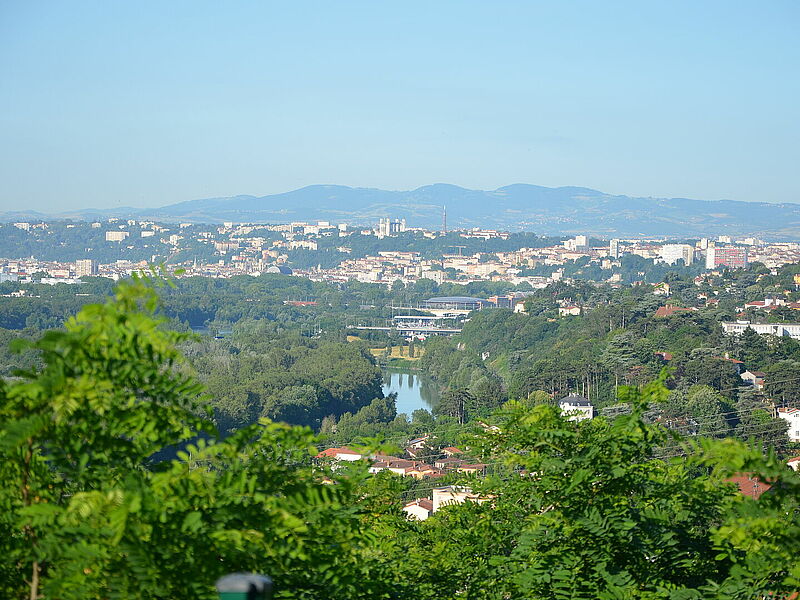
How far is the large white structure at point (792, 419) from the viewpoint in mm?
14342

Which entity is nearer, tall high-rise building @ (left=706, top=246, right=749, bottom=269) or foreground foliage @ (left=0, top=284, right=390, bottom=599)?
foreground foliage @ (left=0, top=284, right=390, bottom=599)

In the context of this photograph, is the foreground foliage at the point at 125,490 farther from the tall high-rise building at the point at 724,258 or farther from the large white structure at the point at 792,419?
the tall high-rise building at the point at 724,258

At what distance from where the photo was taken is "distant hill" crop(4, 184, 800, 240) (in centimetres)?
14112

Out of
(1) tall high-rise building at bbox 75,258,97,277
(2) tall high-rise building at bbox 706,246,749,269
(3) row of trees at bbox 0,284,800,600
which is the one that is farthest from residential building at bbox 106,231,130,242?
(3) row of trees at bbox 0,284,800,600

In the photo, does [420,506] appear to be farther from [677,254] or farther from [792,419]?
[677,254]

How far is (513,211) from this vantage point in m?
164

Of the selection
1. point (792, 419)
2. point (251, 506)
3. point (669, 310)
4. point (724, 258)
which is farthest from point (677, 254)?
point (251, 506)

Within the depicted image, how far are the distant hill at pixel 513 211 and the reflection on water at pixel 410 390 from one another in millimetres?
98824

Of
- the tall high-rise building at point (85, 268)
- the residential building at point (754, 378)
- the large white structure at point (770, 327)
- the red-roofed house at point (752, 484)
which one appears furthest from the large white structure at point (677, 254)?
the red-roofed house at point (752, 484)

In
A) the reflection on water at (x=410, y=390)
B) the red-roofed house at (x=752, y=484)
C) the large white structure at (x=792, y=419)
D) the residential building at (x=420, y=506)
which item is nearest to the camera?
the red-roofed house at (x=752, y=484)

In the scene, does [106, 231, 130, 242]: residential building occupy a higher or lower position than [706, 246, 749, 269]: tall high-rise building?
higher

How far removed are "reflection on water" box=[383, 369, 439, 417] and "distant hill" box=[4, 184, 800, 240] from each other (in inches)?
3891

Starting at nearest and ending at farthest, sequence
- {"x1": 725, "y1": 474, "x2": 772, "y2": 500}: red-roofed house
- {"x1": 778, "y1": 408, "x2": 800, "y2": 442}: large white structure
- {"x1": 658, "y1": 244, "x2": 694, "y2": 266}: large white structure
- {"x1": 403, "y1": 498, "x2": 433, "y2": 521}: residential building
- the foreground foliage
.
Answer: the foreground foliage < {"x1": 725, "y1": 474, "x2": 772, "y2": 500}: red-roofed house < {"x1": 403, "y1": 498, "x2": 433, "y2": 521}: residential building < {"x1": 778, "y1": 408, "x2": 800, "y2": 442}: large white structure < {"x1": 658, "y1": 244, "x2": 694, "y2": 266}: large white structure

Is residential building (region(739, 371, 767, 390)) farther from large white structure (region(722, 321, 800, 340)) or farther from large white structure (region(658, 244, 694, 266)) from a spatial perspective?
large white structure (region(658, 244, 694, 266))
